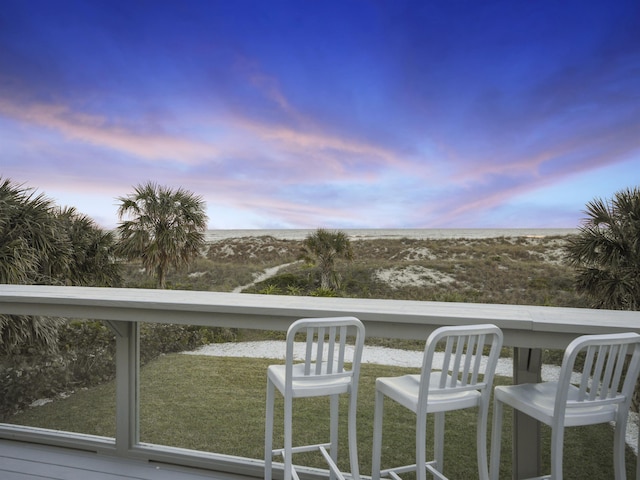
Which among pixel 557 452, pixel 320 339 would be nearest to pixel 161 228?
pixel 320 339

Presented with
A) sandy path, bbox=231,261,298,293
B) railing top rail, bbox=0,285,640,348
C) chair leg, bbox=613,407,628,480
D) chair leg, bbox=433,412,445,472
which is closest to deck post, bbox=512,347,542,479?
railing top rail, bbox=0,285,640,348

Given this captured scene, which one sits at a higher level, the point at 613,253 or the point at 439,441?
the point at 613,253

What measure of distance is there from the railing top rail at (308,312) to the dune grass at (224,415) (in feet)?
1.84

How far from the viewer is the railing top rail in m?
1.89

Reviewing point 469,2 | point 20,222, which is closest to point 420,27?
point 469,2

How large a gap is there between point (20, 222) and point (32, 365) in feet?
15.4

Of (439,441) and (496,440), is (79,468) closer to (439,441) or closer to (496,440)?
(439,441)

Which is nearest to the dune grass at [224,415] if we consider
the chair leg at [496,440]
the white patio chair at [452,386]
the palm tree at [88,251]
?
the chair leg at [496,440]

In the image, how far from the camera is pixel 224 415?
2.78 m

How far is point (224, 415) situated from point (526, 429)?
1.65 meters

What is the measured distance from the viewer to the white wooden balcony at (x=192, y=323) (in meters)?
1.94

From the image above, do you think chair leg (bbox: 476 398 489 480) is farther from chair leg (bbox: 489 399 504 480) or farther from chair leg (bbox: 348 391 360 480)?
chair leg (bbox: 348 391 360 480)

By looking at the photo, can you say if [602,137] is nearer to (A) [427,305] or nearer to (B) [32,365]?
(A) [427,305]

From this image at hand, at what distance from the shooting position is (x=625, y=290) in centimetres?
697
